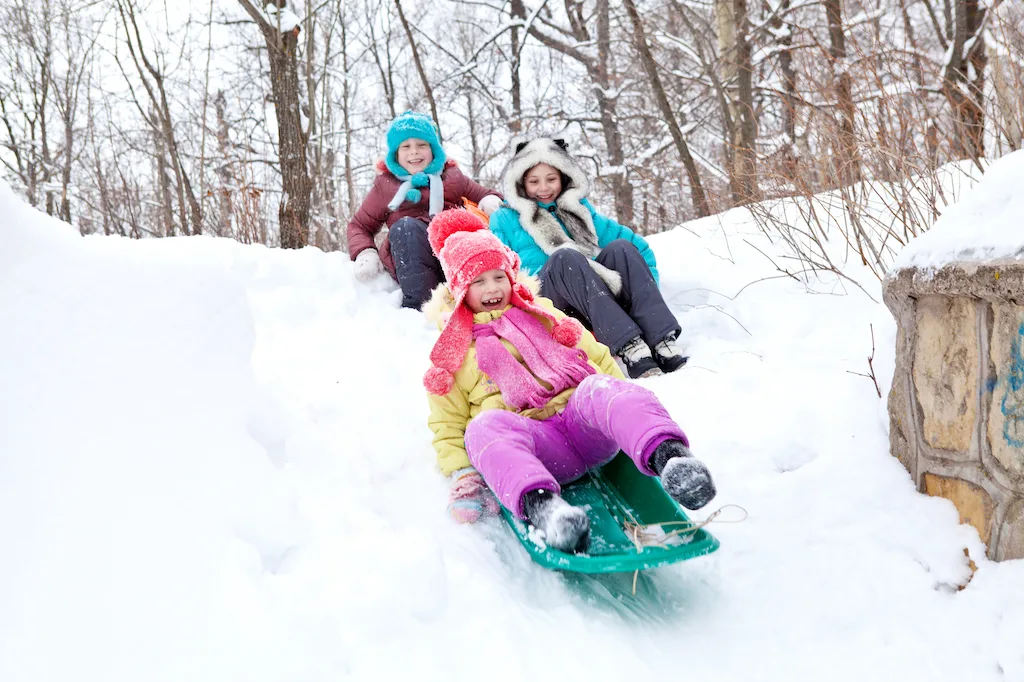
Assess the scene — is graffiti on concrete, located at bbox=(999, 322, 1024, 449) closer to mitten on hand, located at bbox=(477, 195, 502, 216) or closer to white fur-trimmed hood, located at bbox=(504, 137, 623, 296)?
white fur-trimmed hood, located at bbox=(504, 137, 623, 296)

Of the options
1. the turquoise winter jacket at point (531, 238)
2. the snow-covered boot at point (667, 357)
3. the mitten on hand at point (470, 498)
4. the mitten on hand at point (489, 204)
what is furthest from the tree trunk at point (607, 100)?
the mitten on hand at point (470, 498)

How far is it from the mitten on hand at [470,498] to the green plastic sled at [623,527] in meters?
0.08

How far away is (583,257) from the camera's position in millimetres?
3113

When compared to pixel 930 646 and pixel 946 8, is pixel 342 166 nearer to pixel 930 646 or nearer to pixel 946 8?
pixel 946 8

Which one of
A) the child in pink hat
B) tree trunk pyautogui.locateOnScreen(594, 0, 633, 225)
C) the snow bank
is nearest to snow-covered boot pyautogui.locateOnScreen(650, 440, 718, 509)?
the child in pink hat

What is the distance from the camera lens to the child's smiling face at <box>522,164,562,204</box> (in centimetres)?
344

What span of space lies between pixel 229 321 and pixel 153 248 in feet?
1.13

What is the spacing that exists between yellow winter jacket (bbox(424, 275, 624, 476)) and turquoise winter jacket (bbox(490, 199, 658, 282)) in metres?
1.19

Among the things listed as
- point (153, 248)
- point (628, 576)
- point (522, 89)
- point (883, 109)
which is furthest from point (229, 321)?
point (522, 89)

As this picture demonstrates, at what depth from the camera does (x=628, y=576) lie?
168 centimetres

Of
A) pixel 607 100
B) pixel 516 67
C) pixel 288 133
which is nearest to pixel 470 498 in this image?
pixel 288 133

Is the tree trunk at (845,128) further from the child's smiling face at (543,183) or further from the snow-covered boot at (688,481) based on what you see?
the snow-covered boot at (688,481)

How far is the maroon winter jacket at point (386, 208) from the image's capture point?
13.1ft

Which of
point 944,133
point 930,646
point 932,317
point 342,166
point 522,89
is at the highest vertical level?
point 522,89
